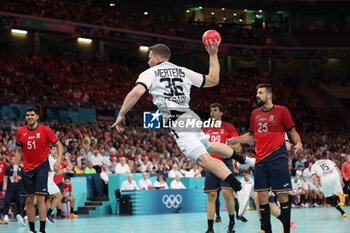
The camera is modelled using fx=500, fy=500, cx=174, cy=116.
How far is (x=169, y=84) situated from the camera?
300 inches

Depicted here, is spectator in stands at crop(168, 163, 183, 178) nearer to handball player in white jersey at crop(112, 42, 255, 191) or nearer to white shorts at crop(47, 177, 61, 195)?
white shorts at crop(47, 177, 61, 195)

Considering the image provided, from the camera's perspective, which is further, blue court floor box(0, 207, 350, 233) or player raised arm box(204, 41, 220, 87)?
blue court floor box(0, 207, 350, 233)

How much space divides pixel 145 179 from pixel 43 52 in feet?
59.2

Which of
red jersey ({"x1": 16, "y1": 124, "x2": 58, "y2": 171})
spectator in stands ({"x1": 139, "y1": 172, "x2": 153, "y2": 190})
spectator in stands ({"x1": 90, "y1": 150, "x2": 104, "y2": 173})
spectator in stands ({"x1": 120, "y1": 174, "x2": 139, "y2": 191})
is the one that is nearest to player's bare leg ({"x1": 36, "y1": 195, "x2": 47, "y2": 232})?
red jersey ({"x1": 16, "y1": 124, "x2": 58, "y2": 171})

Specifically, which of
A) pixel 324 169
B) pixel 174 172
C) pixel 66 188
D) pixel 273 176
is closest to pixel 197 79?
pixel 273 176

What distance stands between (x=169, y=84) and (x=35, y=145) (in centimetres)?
386

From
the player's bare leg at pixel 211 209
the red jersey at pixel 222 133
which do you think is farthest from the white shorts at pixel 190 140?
the red jersey at pixel 222 133

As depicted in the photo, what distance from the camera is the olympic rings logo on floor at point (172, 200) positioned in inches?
798

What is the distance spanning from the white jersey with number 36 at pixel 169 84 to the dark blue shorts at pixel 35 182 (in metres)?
3.56

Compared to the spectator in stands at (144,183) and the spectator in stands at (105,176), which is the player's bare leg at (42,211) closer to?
the spectator in stands at (144,183)

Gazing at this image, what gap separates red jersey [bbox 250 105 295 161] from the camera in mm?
8750

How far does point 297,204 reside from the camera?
2552 cm

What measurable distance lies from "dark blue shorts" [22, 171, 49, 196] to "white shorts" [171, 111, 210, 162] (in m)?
3.66

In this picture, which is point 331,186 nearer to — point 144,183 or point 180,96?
point 144,183
